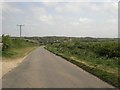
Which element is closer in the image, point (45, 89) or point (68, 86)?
point (45, 89)

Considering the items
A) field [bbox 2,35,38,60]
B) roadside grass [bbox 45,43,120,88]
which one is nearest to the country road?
roadside grass [bbox 45,43,120,88]

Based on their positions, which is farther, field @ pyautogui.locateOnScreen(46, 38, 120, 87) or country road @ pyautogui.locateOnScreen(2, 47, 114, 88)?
field @ pyautogui.locateOnScreen(46, 38, 120, 87)

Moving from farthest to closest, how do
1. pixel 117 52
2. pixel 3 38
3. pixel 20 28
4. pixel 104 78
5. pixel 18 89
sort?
pixel 20 28 → pixel 3 38 → pixel 117 52 → pixel 104 78 → pixel 18 89

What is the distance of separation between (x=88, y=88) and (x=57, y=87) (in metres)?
1.36

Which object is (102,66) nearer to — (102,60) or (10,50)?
(102,60)

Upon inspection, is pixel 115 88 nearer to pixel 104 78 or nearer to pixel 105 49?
pixel 104 78

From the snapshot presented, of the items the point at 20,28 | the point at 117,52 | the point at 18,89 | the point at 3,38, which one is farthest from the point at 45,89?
the point at 20,28

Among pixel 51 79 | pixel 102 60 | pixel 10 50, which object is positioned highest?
pixel 51 79

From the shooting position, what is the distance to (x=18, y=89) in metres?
12.3

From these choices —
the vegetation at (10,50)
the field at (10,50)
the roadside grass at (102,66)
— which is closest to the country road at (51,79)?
the roadside grass at (102,66)

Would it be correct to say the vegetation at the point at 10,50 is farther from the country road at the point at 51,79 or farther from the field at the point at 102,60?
the country road at the point at 51,79

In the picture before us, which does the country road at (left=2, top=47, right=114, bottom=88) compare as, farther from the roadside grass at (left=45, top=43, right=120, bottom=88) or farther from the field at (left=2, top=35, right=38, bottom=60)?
the field at (left=2, top=35, right=38, bottom=60)

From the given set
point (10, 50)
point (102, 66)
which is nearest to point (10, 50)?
point (10, 50)

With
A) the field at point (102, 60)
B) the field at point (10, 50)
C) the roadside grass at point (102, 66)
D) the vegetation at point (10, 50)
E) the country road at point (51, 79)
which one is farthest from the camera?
the vegetation at point (10, 50)
